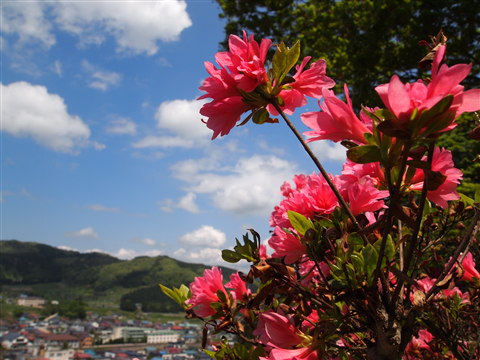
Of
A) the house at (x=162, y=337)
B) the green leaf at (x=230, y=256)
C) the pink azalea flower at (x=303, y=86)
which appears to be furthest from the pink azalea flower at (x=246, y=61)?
the house at (x=162, y=337)

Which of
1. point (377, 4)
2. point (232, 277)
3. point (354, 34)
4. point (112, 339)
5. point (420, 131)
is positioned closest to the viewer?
point (420, 131)

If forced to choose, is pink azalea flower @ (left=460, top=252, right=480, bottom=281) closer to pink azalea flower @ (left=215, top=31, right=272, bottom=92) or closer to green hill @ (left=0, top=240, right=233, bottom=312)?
pink azalea flower @ (left=215, top=31, right=272, bottom=92)

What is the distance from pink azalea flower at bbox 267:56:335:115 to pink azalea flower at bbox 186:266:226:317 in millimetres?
685

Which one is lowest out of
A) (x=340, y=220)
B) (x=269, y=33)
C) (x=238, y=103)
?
(x=340, y=220)

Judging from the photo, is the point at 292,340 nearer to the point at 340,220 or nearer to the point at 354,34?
the point at 340,220

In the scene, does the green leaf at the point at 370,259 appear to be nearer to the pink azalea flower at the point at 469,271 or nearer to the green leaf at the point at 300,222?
the green leaf at the point at 300,222

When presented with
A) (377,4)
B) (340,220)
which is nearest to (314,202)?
(340,220)

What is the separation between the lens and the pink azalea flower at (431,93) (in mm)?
587

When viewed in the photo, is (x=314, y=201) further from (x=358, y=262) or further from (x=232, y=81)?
(x=232, y=81)

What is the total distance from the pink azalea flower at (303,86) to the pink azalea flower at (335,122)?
0.20m

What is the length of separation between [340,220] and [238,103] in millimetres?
382

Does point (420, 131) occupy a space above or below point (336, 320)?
above

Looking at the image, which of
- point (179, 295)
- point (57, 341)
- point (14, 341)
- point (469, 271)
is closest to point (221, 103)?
point (179, 295)

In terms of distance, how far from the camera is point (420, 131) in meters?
0.61
